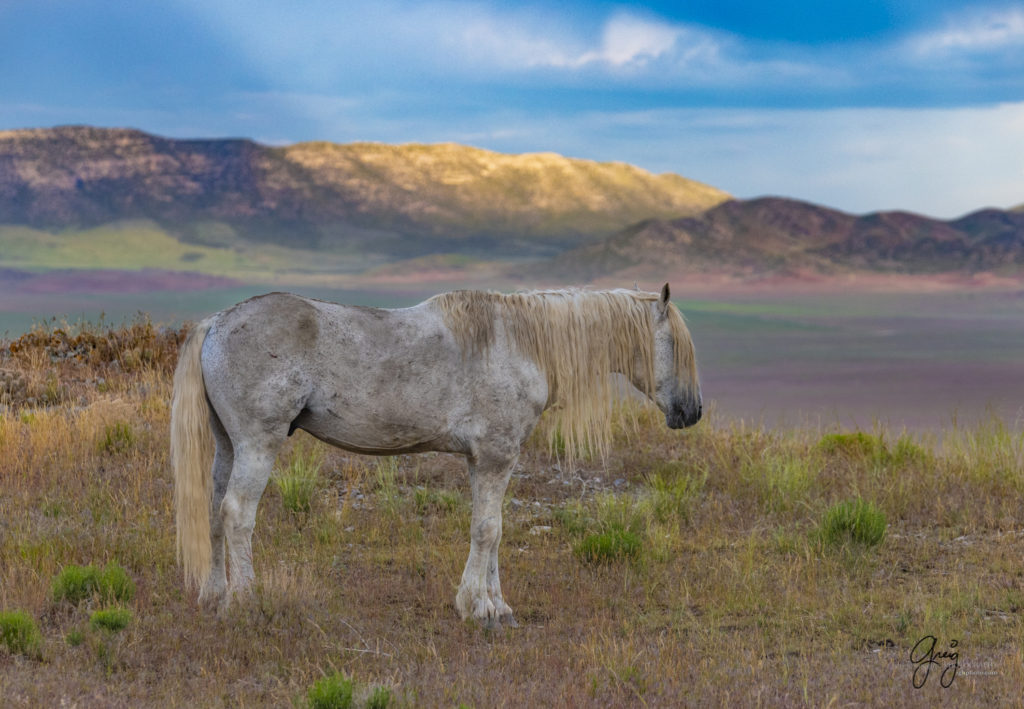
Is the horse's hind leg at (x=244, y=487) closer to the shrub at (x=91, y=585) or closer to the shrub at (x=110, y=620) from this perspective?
the shrub at (x=110, y=620)

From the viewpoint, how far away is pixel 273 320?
6.18m

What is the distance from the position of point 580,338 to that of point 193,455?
286 cm

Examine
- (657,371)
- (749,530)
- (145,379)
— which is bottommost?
(749,530)

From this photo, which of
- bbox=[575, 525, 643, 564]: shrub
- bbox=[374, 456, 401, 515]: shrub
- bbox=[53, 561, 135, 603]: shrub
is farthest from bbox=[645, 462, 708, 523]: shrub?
bbox=[53, 561, 135, 603]: shrub

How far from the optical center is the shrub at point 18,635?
19.0 ft

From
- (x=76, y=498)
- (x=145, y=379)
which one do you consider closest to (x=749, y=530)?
(x=76, y=498)

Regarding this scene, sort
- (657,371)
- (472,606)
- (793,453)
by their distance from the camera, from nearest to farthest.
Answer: (472,606), (657,371), (793,453)

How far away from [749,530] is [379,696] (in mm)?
5781

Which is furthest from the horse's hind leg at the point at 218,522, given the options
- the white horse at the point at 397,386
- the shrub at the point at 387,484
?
the shrub at the point at 387,484

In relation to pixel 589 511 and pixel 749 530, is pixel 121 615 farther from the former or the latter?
pixel 749 530

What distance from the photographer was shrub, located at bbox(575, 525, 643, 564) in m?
8.09

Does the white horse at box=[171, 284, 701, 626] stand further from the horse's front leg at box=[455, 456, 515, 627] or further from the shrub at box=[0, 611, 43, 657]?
the shrub at box=[0, 611, 43, 657]

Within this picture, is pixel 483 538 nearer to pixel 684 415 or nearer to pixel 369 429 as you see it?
pixel 369 429

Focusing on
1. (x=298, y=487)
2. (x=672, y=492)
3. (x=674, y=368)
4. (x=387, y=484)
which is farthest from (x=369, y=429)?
(x=672, y=492)
